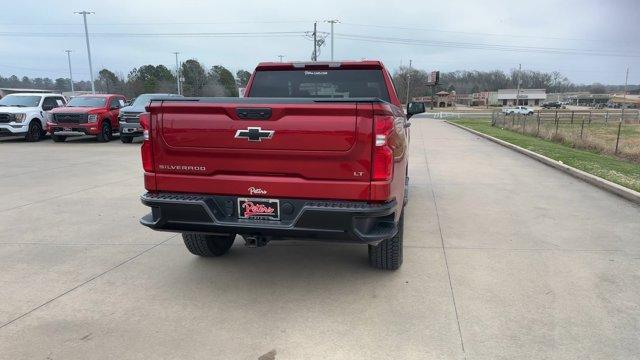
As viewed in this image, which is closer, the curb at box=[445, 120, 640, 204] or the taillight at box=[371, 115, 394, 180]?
the taillight at box=[371, 115, 394, 180]

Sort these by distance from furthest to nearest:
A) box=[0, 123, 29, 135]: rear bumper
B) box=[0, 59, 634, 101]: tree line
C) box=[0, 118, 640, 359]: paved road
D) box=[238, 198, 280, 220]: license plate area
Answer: box=[0, 59, 634, 101]: tree line, box=[0, 123, 29, 135]: rear bumper, box=[238, 198, 280, 220]: license plate area, box=[0, 118, 640, 359]: paved road

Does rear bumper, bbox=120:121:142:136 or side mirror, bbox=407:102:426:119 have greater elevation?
side mirror, bbox=407:102:426:119

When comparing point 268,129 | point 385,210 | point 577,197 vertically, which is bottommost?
point 577,197

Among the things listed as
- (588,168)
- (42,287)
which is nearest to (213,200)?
(42,287)

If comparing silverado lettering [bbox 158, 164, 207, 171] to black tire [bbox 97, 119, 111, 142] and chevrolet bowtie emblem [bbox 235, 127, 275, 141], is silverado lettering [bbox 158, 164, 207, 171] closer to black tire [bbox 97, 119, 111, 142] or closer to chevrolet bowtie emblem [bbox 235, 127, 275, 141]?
chevrolet bowtie emblem [bbox 235, 127, 275, 141]

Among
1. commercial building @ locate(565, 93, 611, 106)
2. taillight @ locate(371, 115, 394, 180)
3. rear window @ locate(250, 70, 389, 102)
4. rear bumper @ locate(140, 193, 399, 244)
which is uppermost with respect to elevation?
rear window @ locate(250, 70, 389, 102)

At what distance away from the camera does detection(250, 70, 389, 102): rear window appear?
541 centimetres

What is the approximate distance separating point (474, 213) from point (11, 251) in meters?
5.94

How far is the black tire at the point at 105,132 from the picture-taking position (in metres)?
17.8

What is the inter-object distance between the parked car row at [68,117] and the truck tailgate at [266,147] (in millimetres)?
13684

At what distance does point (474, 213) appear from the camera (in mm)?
6805

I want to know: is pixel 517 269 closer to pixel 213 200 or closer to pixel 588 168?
pixel 213 200

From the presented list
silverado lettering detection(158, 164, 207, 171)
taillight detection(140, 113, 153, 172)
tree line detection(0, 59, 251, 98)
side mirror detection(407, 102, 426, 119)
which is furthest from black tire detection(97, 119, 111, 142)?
tree line detection(0, 59, 251, 98)

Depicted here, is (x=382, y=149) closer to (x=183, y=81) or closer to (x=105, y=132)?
(x=105, y=132)
